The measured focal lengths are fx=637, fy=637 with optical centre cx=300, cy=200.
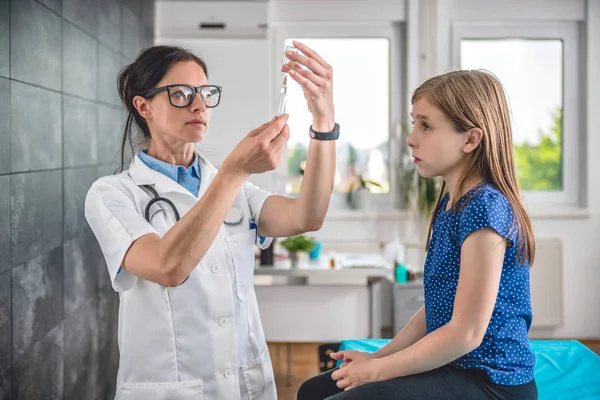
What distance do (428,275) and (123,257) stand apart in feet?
Answer: 2.23

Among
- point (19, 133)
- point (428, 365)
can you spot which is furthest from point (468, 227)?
point (19, 133)

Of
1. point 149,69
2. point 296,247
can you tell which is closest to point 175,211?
point 149,69

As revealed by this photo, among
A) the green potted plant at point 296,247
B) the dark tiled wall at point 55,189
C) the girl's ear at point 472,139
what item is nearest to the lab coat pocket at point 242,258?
the girl's ear at point 472,139

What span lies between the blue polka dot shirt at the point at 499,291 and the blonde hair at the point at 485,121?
39 millimetres

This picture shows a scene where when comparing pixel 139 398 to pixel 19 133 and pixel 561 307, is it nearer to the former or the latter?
pixel 19 133

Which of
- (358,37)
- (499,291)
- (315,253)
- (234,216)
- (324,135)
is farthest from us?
(358,37)

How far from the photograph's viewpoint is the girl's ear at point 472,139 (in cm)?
141

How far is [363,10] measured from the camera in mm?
4609

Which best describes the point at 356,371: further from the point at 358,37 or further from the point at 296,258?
the point at 358,37

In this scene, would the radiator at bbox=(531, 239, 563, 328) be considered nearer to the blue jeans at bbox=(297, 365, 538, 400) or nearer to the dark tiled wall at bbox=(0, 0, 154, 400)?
the dark tiled wall at bbox=(0, 0, 154, 400)

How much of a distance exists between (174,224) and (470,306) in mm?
646

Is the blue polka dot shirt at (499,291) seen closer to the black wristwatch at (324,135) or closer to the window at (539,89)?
the black wristwatch at (324,135)

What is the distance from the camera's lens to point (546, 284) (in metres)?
4.56

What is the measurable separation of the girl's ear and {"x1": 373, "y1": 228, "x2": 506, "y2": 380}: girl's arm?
213mm
